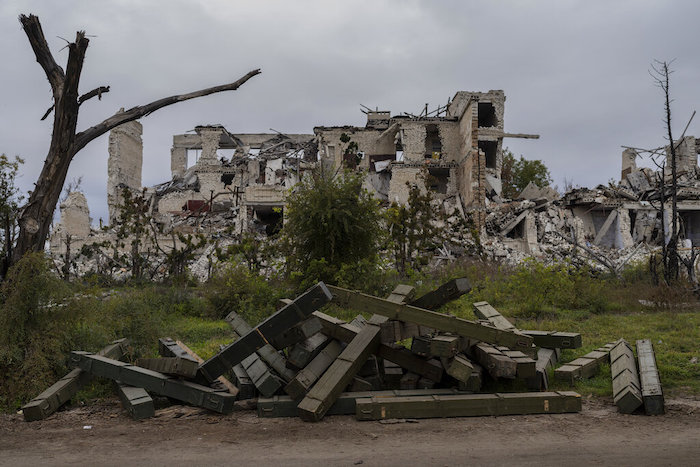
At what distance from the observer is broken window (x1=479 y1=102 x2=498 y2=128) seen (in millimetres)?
34400

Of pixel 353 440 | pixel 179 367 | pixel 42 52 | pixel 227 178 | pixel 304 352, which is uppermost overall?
pixel 227 178

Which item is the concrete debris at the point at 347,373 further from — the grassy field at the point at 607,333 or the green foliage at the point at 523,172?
the green foliage at the point at 523,172

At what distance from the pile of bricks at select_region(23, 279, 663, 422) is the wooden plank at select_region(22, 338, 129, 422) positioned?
1 cm

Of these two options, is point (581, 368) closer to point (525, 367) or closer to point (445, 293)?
point (525, 367)

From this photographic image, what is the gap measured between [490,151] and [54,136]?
31.1 meters

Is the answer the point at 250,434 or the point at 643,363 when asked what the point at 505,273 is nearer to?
the point at 643,363

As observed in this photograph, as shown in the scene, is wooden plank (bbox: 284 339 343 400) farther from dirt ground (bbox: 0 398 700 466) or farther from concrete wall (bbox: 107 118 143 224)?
concrete wall (bbox: 107 118 143 224)

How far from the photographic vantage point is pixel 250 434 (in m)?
4.91

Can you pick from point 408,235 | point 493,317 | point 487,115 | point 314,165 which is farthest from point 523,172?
point 493,317

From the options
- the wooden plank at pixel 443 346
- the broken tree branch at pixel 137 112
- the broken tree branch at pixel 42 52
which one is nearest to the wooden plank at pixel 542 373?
the wooden plank at pixel 443 346

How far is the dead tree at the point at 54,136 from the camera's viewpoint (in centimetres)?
770

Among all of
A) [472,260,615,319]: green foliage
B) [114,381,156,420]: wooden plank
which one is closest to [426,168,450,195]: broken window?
[472,260,615,319]: green foliage

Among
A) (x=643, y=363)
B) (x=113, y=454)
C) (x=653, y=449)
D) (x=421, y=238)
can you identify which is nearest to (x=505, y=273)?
(x=421, y=238)

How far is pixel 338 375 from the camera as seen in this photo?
17.8 feet
